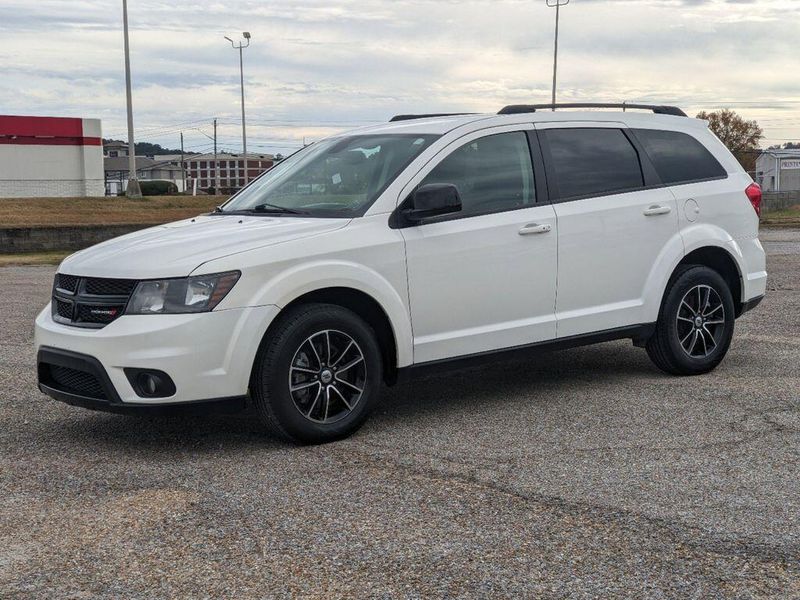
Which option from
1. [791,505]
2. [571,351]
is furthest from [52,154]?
[791,505]

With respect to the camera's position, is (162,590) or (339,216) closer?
(162,590)

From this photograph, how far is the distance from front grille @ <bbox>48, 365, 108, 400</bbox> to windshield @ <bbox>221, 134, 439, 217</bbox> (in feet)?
5.07

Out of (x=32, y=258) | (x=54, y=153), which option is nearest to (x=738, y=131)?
(x=54, y=153)

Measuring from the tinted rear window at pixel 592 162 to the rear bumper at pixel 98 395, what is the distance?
271 cm

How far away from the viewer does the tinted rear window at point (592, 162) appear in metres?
7.14

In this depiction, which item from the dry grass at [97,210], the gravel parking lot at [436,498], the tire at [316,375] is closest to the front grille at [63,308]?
the gravel parking lot at [436,498]

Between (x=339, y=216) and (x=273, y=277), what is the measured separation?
2.33 feet

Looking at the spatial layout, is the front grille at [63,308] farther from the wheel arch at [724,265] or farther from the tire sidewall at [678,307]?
the wheel arch at [724,265]

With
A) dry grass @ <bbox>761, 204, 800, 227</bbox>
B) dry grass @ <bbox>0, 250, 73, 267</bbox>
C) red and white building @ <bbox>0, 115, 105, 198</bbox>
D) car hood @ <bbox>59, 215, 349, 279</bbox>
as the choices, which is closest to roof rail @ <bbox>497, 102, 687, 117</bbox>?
car hood @ <bbox>59, 215, 349, 279</bbox>

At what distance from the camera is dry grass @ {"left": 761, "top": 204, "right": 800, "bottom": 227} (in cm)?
3433

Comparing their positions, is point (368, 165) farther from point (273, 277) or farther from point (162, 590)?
point (162, 590)

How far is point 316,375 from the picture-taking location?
19.4ft

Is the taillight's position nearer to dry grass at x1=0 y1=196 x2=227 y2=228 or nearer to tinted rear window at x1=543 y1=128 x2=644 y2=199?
tinted rear window at x1=543 y1=128 x2=644 y2=199

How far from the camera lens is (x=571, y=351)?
356 inches
